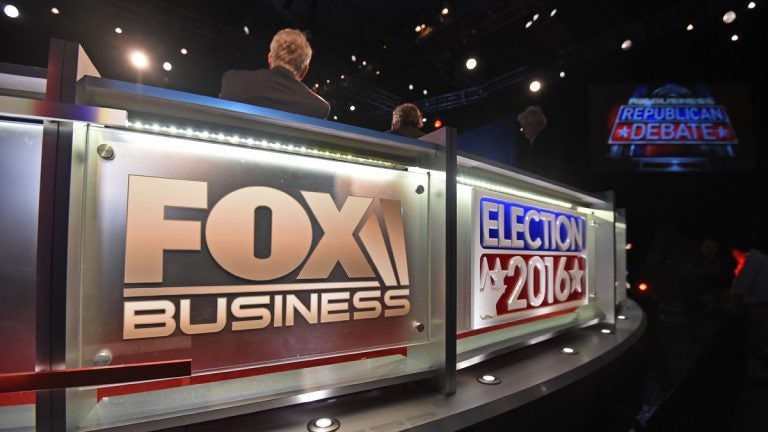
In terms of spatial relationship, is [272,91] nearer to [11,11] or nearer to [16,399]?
[16,399]

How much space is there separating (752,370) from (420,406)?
14.4ft

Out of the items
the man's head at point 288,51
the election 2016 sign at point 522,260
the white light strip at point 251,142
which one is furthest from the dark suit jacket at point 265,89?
the election 2016 sign at point 522,260

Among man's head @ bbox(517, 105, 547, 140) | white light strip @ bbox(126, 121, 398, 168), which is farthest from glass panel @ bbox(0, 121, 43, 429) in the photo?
man's head @ bbox(517, 105, 547, 140)

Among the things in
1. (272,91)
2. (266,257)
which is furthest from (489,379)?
(272,91)

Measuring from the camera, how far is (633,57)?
6.66 metres

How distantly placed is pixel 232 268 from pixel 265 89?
0.87m

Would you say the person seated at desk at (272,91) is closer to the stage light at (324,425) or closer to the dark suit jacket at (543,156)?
the stage light at (324,425)

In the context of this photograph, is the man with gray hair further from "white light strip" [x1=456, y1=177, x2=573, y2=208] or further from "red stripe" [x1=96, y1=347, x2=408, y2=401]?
"red stripe" [x1=96, y1=347, x2=408, y2=401]

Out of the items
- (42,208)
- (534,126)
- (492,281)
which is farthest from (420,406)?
(534,126)

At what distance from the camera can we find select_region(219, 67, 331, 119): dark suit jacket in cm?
150

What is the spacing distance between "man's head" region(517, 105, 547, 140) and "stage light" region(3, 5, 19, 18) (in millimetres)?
6545

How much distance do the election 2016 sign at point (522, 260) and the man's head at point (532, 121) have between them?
1.22 meters

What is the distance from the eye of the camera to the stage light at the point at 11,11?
14.3 ft

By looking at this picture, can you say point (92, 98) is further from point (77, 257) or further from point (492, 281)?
point (492, 281)
